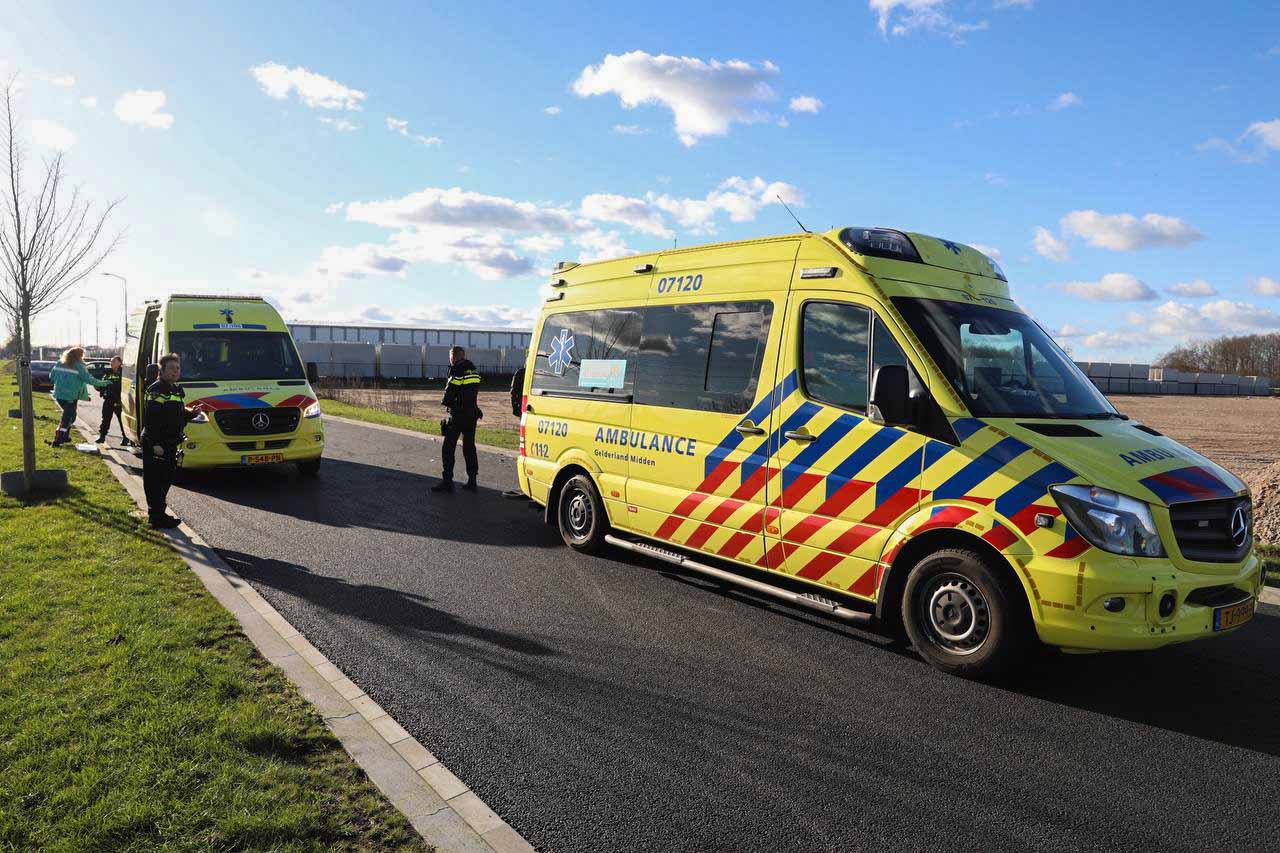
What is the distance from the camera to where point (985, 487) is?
14.8ft

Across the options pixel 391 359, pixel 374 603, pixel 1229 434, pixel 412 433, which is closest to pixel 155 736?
pixel 374 603

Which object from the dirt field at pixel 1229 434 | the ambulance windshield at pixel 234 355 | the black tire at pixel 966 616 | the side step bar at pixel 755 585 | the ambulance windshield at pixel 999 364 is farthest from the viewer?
the dirt field at pixel 1229 434

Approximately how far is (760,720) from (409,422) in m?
18.6

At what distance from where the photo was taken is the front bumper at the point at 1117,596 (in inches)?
163

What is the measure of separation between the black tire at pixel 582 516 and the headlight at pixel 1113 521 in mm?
4023

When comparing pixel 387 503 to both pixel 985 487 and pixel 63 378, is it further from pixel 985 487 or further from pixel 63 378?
pixel 63 378

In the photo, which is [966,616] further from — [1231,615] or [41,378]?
[41,378]

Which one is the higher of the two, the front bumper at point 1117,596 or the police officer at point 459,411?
the police officer at point 459,411

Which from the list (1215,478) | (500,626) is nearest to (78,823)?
(500,626)

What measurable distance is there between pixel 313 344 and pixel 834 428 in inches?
1863

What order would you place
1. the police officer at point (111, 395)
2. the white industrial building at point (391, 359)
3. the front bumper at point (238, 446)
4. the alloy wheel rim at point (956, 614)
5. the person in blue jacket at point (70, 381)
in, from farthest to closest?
the white industrial building at point (391, 359) → the police officer at point (111, 395) → the person in blue jacket at point (70, 381) → the front bumper at point (238, 446) → the alloy wheel rim at point (956, 614)

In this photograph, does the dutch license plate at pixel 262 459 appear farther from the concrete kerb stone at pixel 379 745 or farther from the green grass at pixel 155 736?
the concrete kerb stone at pixel 379 745

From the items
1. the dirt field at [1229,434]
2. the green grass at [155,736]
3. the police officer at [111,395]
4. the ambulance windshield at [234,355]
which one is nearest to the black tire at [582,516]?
the green grass at [155,736]

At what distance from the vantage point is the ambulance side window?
521cm
